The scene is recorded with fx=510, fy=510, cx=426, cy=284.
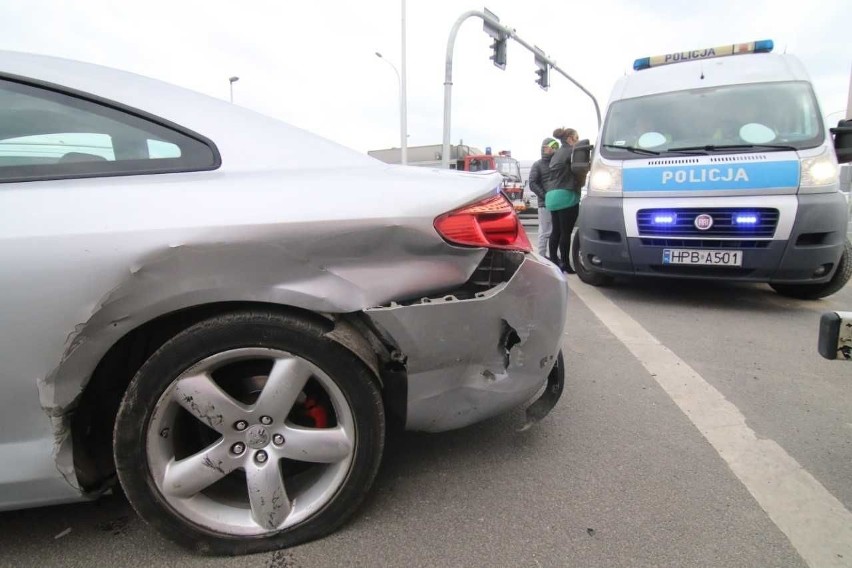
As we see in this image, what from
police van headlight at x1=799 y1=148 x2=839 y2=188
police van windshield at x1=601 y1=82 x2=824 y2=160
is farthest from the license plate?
police van windshield at x1=601 y1=82 x2=824 y2=160

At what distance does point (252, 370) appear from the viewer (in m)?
1.63

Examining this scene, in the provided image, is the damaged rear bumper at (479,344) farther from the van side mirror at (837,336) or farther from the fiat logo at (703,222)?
the fiat logo at (703,222)

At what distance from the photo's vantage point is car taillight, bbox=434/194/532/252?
165 cm

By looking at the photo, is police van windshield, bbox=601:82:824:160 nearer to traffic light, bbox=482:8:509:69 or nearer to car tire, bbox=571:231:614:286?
car tire, bbox=571:231:614:286

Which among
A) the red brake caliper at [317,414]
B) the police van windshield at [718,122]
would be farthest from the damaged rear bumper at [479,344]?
the police van windshield at [718,122]

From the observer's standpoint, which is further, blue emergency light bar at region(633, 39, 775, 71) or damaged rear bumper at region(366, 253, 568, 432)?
blue emergency light bar at region(633, 39, 775, 71)

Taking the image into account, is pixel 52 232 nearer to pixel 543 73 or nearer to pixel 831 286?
pixel 831 286

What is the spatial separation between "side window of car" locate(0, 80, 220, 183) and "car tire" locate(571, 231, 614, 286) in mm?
4185

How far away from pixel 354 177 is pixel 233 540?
3.94 ft

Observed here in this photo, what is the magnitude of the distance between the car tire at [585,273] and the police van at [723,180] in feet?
0.99

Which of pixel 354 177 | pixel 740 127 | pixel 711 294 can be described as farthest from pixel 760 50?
pixel 354 177

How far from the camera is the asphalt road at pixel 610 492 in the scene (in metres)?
1.59

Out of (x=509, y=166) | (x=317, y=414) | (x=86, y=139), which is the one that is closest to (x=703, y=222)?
(x=317, y=414)

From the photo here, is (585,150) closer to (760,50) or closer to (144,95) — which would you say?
(760,50)
